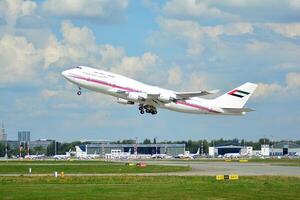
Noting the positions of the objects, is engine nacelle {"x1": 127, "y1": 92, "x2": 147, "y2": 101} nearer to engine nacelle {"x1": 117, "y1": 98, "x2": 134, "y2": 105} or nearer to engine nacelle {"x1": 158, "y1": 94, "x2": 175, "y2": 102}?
engine nacelle {"x1": 158, "y1": 94, "x2": 175, "y2": 102}

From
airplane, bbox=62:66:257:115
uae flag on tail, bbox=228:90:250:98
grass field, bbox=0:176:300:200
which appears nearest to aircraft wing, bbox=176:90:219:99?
airplane, bbox=62:66:257:115

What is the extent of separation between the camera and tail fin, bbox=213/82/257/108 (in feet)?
295

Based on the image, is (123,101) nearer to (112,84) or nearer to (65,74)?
(112,84)

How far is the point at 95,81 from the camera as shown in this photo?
259 ft

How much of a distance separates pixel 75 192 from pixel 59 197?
3.49 metres

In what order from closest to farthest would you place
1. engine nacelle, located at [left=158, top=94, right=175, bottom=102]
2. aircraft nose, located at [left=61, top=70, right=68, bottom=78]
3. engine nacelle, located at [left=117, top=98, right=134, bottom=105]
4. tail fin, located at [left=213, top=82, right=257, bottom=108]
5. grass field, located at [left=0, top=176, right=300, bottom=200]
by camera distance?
grass field, located at [left=0, top=176, right=300, bottom=200] → aircraft nose, located at [left=61, top=70, right=68, bottom=78] → engine nacelle, located at [left=158, top=94, right=175, bottom=102] → engine nacelle, located at [left=117, top=98, right=134, bottom=105] → tail fin, located at [left=213, top=82, right=257, bottom=108]

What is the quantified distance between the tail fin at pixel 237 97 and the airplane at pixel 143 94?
40cm

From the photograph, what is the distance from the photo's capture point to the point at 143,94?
8050 cm

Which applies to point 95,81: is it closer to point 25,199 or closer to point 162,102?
point 162,102

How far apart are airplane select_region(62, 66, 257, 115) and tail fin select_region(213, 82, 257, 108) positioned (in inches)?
15.9

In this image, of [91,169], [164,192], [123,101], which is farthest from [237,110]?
[164,192]

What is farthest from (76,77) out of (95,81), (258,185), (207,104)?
(258,185)

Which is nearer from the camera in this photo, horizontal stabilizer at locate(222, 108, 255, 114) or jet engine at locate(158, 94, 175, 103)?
jet engine at locate(158, 94, 175, 103)

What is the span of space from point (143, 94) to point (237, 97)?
1800 centimetres
